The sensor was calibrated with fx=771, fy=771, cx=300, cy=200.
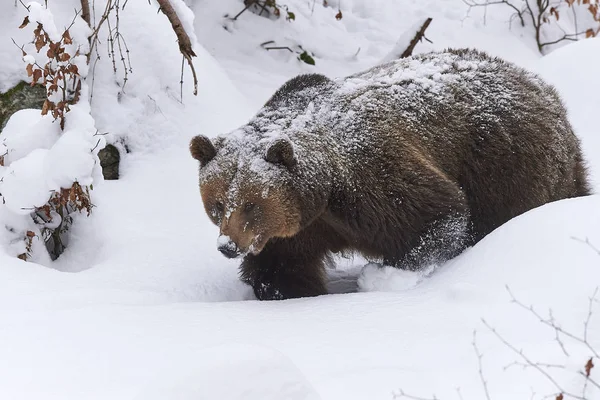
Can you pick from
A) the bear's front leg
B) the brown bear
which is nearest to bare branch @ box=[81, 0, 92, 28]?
the brown bear

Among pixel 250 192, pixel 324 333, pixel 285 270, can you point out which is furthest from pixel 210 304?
pixel 285 270

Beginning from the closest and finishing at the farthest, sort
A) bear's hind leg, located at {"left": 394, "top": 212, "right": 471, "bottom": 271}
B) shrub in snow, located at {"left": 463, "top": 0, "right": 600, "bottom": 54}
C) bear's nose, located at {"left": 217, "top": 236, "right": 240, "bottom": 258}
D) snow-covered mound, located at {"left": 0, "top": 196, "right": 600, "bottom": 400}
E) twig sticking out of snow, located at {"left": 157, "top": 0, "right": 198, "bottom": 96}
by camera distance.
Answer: snow-covered mound, located at {"left": 0, "top": 196, "right": 600, "bottom": 400} < bear's nose, located at {"left": 217, "top": 236, "right": 240, "bottom": 258} < bear's hind leg, located at {"left": 394, "top": 212, "right": 471, "bottom": 271} < twig sticking out of snow, located at {"left": 157, "top": 0, "right": 198, "bottom": 96} < shrub in snow, located at {"left": 463, "top": 0, "right": 600, "bottom": 54}

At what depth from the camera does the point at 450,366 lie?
3072mm

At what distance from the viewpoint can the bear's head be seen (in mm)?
4469

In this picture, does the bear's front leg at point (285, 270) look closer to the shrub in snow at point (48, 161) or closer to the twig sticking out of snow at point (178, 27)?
the shrub in snow at point (48, 161)

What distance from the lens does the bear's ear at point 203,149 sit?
4.65m

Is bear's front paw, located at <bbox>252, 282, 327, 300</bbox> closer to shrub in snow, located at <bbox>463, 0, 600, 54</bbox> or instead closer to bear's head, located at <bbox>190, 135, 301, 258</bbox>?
bear's head, located at <bbox>190, 135, 301, 258</bbox>

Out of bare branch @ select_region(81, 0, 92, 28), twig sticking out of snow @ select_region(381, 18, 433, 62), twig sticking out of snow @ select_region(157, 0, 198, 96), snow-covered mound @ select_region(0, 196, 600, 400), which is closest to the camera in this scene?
snow-covered mound @ select_region(0, 196, 600, 400)

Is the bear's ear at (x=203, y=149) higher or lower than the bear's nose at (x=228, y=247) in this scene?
higher

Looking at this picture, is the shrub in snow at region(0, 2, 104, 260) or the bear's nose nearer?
the bear's nose

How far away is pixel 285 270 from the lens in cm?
525

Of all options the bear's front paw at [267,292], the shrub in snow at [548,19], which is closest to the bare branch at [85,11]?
the bear's front paw at [267,292]

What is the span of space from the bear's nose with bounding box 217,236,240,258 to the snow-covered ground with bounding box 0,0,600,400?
0.98 feet

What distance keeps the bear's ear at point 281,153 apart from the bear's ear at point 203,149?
385 mm
